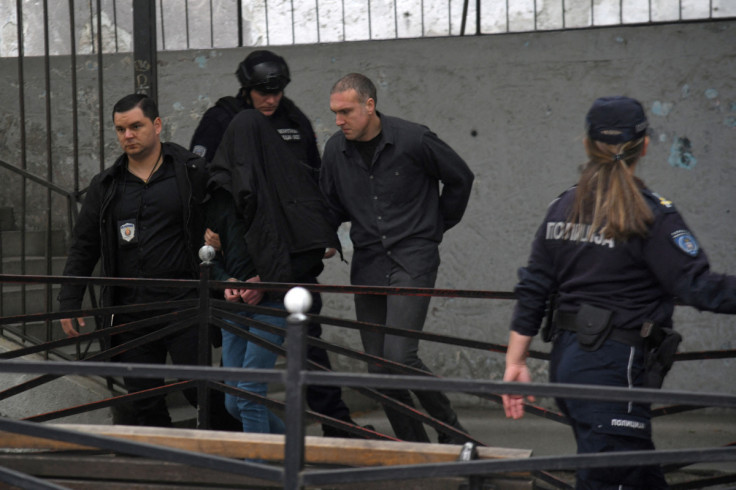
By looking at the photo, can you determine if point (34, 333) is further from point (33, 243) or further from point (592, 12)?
point (592, 12)

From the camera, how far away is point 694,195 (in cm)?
608

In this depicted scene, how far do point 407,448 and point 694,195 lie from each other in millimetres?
4022

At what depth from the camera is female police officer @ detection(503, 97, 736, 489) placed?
2787 mm

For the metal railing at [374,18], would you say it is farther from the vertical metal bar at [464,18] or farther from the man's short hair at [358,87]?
the man's short hair at [358,87]

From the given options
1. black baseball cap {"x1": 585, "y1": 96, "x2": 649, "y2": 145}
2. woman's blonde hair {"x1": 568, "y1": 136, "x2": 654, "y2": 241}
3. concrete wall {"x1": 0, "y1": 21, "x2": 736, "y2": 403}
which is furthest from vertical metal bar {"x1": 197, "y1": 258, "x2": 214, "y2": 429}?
concrete wall {"x1": 0, "y1": 21, "x2": 736, "y2": 403}

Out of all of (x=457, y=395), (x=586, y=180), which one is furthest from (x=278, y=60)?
(x=457, y=395)

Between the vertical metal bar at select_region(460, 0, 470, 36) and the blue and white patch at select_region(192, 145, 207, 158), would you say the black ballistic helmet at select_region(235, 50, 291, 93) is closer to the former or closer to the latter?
the blue and white patch at select_region(192, 145, 207, 158)

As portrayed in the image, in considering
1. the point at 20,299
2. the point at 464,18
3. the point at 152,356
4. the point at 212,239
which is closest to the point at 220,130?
the point at 212,239

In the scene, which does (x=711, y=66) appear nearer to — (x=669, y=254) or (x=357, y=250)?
(x=357, y=250)

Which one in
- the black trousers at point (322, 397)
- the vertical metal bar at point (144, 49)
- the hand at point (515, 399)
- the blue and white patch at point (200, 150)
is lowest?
the black trousers at point (322, 397)

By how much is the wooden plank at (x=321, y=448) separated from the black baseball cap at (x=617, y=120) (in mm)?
952

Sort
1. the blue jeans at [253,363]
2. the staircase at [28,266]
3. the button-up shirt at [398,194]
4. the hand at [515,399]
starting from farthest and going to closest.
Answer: the staircase at [28,266] → the button-up shirt at [398,194] → the blue jeans at [253,363] → the hand at [515,399]

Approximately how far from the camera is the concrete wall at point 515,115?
6.05 metres

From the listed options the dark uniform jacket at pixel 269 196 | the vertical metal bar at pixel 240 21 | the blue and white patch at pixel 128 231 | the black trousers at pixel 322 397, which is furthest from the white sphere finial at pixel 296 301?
the vertical metal bar at pixel 240 21
